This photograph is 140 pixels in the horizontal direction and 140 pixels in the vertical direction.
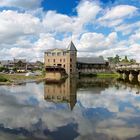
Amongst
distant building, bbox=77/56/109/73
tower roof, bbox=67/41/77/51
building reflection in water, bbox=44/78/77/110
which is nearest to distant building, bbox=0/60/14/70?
distant building, bbox=77/56/109/73

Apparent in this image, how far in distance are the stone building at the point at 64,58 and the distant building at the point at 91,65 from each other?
804 centimetres

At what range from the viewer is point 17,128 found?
2134 centimetres

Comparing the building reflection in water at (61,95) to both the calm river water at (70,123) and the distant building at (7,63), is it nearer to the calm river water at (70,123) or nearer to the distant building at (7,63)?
the calm river water at (70,123)

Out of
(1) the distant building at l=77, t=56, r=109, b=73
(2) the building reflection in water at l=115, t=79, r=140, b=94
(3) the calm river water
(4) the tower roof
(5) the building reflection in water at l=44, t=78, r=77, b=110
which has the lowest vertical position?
(2) the building reflection in water at l=115, t=79, r=140, b=94

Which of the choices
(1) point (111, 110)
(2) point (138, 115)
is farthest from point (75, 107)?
(2) point (138, 115)

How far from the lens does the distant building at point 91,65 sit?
121m

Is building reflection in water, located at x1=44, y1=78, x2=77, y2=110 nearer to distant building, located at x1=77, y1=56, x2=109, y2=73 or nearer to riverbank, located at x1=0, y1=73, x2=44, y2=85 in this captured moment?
riverbank, located at x1=0, y1=73, x2=44, y2=85

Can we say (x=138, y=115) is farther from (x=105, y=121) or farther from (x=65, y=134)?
(x=65, y=134)

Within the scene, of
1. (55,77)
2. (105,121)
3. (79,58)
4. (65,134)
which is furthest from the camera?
(79,58)

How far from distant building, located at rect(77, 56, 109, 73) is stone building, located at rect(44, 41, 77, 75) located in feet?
26.4

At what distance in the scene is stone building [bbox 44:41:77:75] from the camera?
111m

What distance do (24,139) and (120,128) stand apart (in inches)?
280

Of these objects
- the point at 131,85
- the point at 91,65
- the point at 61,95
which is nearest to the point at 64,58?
the point at 91,65

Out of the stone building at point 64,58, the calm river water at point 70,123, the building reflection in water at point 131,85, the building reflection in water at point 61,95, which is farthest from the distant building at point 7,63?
the calm river water at point 70,123
